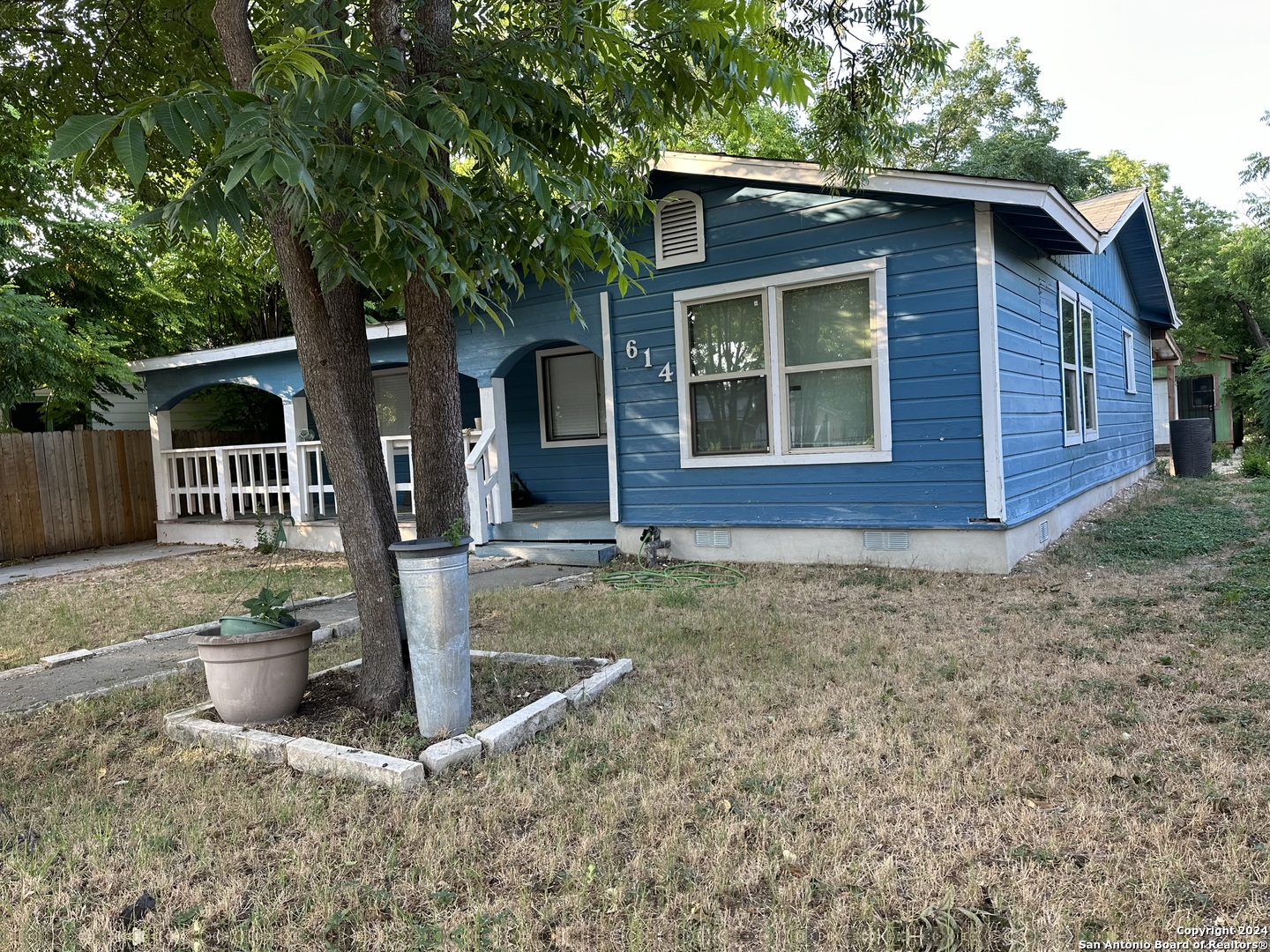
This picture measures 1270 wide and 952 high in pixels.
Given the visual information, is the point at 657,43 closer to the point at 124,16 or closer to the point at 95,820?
the point at 95,820

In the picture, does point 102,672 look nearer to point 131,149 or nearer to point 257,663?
point 257,663

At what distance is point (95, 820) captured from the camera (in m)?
2.62

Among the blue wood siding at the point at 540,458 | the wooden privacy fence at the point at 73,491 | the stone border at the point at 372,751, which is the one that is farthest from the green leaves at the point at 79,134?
the wooden privacy fence at the point at 73,491

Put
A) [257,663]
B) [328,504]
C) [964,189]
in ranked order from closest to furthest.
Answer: [257,663] → [964,189] → [328,504]

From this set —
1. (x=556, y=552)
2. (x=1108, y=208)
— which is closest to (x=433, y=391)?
(x=556, y=552)

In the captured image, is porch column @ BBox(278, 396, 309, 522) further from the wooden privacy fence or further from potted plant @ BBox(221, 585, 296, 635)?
potted plant @ BBox(221, 585, 296, 635)

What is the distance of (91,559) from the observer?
33.3 ft

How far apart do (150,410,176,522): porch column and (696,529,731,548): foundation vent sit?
27.1ft

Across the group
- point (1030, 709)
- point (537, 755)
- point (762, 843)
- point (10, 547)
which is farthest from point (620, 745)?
point (10, 547)

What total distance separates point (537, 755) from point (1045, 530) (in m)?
6.08

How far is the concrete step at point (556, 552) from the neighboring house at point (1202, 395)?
18571 mm

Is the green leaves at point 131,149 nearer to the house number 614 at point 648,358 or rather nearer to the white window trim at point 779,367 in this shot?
the white window trim at point 779,367

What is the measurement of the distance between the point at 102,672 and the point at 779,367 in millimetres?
5395

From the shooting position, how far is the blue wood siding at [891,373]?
20.4ft
